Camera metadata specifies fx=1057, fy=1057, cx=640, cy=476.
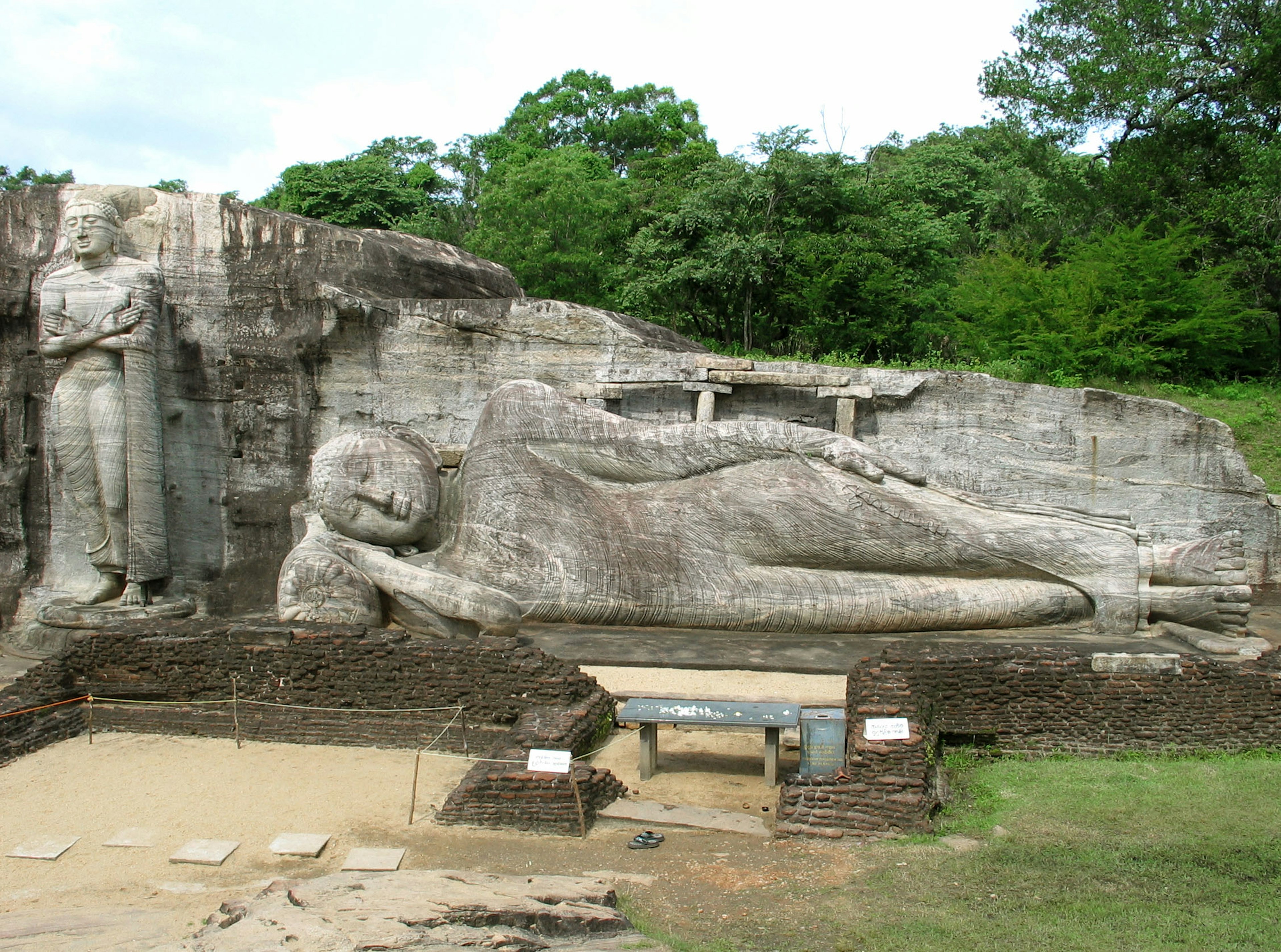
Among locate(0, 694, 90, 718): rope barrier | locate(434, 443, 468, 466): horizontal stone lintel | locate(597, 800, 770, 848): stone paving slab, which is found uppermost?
locate(434, 443, 468, 466): horizontal stone lintel

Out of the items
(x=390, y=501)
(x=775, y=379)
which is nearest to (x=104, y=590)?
(x=390, y=501)

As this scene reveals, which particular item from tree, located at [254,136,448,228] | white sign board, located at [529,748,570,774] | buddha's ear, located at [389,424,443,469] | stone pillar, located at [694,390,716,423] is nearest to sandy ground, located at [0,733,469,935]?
white sign board, located at [529,748,570,774]

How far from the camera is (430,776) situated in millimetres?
6066

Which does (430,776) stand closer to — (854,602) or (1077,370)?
(854,602)

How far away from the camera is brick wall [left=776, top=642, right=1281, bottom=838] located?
585 cm

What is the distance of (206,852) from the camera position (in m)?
4.98

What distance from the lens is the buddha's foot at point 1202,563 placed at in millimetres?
7297

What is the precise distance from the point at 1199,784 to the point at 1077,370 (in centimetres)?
759

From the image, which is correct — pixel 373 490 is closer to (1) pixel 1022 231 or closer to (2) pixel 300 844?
(2) pixel 300 844

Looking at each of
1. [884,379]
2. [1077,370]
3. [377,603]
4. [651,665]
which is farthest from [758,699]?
[1077,370]

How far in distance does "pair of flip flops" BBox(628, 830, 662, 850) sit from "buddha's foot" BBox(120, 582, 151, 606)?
5.62 m

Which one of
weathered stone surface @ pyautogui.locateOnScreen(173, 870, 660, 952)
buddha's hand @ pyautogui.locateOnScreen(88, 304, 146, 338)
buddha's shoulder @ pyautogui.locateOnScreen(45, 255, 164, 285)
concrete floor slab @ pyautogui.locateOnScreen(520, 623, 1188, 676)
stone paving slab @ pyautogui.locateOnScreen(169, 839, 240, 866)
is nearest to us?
weathered stone surface @ pyautogui.locateOnScreen(173, 870, 660, 952)

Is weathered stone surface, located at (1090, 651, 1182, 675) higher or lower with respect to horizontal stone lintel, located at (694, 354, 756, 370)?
lower

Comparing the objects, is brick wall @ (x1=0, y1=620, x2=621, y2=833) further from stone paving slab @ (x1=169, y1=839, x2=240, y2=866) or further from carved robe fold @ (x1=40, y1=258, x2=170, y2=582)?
carved robe fold @ (x1=40, y1=258, x2=170, y2=582)
